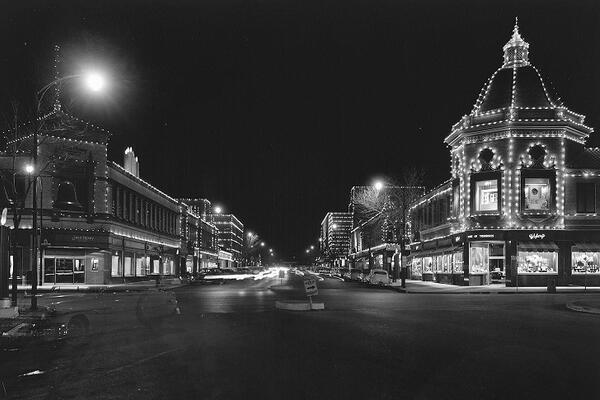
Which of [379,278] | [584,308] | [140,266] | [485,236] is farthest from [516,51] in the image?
[140,266]

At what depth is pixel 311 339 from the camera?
1543 cm

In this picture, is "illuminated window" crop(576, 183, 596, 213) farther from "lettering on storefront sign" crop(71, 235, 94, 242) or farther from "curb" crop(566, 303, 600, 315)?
"lettering on storefront sign" crop(71, 235, 94, 242)

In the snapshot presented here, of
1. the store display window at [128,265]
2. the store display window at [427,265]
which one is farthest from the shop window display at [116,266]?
the store display window at [427,265]

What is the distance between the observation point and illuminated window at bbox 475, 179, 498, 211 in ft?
165

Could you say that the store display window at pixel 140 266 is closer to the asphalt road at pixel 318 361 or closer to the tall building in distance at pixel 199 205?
the asphalt road at pixel 318 361

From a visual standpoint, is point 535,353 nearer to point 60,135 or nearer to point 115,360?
point 115,360

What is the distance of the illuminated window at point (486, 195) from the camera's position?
50.2 metres

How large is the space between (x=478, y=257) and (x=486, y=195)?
5240 mm

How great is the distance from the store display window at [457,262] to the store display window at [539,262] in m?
5.41

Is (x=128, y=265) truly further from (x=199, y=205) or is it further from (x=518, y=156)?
(x=199, y=205)

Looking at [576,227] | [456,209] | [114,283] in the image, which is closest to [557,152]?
[576,227]

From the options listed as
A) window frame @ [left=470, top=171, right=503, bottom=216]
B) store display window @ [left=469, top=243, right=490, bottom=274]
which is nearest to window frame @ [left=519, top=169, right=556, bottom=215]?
window frame @ [left=470, top=171, right=503, bottom=216]

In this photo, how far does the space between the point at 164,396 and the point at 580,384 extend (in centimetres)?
647

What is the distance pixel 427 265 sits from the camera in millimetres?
66062
